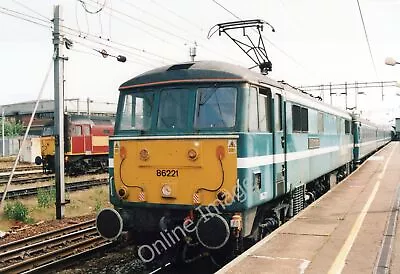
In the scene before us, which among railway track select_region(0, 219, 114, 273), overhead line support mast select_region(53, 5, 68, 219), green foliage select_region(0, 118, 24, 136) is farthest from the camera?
green foliage select_region(0, 118, 24, 136)

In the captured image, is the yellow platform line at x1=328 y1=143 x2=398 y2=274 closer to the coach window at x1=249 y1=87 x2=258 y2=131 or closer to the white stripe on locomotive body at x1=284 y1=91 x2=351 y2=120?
the coach window at x1=249 y1=87 x2=258 y2=131

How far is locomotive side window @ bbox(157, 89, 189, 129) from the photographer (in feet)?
24.4

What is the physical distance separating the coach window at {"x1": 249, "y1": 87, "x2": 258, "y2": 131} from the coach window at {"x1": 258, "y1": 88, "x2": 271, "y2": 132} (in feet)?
0.58

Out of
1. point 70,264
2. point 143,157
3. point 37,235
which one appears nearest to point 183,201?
point 143,157

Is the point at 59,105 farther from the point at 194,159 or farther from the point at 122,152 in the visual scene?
the point at 194,159

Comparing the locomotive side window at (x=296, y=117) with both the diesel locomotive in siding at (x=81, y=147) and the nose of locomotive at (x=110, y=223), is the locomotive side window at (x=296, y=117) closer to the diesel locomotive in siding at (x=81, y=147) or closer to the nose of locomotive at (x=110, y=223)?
the nose of locomotive at (x=110, y=223)

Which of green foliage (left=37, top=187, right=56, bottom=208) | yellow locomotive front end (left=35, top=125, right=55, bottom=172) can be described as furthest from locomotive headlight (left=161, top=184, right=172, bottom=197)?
yellow locomotive front end (left=35, top=125, right=55, bottom=172)

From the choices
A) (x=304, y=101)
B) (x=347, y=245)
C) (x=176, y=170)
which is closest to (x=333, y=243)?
(x=347, y=245)

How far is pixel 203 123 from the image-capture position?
7.30 meters

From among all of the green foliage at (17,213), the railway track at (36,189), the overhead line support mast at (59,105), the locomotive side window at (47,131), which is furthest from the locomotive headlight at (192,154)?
the locomotive side window at (47,131)

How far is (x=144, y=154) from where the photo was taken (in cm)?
752

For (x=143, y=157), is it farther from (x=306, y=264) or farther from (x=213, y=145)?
(x=306, y=264)

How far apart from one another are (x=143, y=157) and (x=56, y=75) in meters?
6.89

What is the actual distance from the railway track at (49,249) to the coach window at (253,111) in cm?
458
